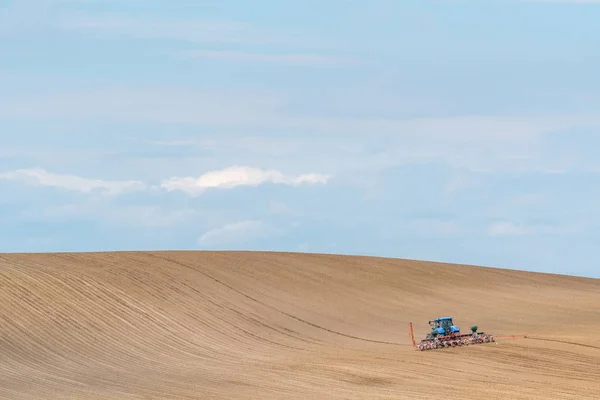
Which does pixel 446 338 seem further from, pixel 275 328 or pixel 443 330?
pixel 275 328

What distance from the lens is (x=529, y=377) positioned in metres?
34.3

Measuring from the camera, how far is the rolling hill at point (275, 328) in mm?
33719

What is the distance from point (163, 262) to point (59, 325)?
51.6 feet

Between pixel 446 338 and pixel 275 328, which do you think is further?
pixel 275 328

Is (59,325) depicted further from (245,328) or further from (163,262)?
(163,262)

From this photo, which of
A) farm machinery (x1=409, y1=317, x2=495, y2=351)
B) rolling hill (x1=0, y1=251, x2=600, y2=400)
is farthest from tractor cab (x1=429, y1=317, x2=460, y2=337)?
rolling hill (x1=0, y1=251, x2=600, y2=400)

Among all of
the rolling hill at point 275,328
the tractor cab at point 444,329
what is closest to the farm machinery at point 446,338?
the tractor cab at point 444,329

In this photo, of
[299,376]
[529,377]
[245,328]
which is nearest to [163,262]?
[245,328]

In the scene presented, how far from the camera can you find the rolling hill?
Result: 33.7m

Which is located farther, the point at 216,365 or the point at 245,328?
the point at 245,328

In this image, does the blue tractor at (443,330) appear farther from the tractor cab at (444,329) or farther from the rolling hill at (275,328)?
the rolling hill at (275,328)

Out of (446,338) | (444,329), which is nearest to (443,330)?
(444,329)

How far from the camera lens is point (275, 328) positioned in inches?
1884

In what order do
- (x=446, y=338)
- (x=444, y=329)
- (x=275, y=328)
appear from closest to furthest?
(x=446, y=338) < (x=444, y=329) < (x=275, y=328)
